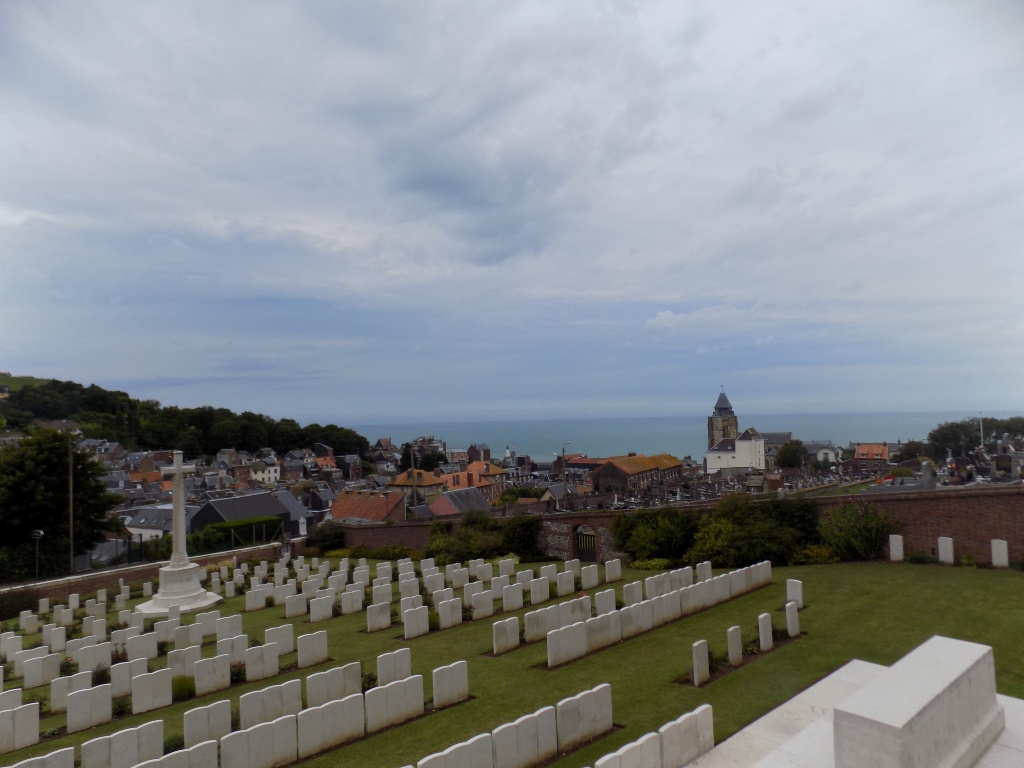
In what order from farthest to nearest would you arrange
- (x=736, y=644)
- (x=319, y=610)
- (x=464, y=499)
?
(x=464, y=499) → (x=319, y=610) → (x=736, y=644)

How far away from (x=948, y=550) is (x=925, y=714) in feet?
42.1

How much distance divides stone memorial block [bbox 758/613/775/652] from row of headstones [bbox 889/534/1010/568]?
8.73 m

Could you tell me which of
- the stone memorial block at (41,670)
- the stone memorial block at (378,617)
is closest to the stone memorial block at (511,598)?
the stone memorial block at (378,617)

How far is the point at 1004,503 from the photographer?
15750mm

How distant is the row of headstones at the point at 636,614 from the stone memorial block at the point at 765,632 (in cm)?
227

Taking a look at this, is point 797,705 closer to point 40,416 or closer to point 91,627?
point 91,627

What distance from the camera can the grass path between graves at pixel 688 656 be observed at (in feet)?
26.3

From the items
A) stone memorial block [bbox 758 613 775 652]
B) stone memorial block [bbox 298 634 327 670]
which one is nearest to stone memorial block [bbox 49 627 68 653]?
stone memorial block [bbox 298 634 327 670]

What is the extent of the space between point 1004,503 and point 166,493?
198 feet

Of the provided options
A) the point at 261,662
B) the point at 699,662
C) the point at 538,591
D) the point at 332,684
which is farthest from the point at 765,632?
the point at 261,662

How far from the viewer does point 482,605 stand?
1436 centimetres

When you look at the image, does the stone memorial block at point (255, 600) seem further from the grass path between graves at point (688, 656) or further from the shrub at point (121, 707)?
the shrub at point (121, 707)

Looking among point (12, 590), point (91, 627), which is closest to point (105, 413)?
point (12, 590)

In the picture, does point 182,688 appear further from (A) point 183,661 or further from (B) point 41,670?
(B) point 41,670
